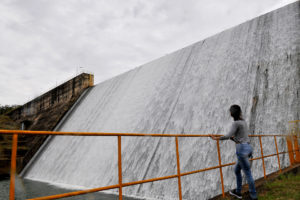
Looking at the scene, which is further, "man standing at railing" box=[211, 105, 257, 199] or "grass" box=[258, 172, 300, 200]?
"grass" box=[258, 172, 300, 200]

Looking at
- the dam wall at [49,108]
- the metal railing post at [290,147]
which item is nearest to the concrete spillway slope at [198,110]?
the metal railing post at [290,147]

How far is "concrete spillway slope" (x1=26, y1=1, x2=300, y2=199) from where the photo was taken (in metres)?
5.41

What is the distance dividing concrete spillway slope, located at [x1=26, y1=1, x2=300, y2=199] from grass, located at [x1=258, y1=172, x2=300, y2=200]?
3.37 ft

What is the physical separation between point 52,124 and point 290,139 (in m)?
15.0

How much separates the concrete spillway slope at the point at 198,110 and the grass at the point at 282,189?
3.37ft

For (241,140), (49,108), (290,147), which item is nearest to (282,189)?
(241,140)

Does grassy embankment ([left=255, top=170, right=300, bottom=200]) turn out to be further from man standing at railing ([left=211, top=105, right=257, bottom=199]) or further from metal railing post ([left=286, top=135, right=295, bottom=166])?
metal railing post ([left=286, top=135, right=295, bottom=166])

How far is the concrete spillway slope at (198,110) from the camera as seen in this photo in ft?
17.8

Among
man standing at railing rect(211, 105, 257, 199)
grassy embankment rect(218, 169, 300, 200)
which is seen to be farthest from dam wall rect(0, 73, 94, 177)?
man standing at railing rect(211, 105, 257, 199)

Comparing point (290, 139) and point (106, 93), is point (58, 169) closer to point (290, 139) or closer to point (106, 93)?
point (106, 93)

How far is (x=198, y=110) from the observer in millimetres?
7172

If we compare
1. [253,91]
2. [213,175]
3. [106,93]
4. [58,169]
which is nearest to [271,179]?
[213,175]

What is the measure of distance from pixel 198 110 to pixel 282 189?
4.17 metres

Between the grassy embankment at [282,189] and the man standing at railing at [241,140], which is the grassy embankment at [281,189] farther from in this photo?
the man standing at railing at [241,140]
